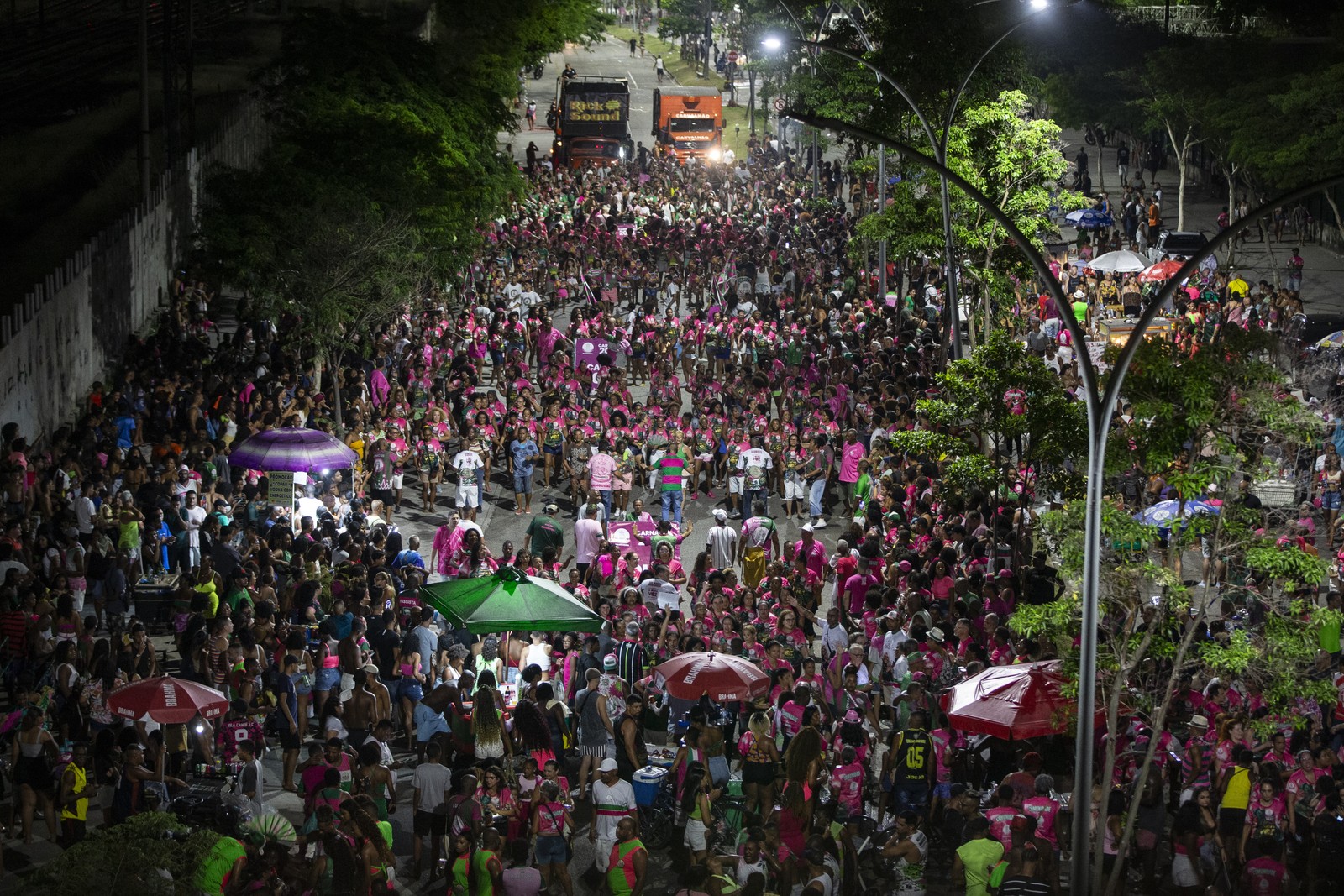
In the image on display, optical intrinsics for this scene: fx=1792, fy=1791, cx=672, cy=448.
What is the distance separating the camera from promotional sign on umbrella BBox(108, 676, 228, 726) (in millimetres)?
14867

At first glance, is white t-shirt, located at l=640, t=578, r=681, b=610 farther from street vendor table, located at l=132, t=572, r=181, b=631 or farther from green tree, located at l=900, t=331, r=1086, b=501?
street vendor table, located at l=132, t=572, r=181, b=631

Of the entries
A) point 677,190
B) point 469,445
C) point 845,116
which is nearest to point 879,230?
point 469,445

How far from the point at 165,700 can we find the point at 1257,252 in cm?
4048

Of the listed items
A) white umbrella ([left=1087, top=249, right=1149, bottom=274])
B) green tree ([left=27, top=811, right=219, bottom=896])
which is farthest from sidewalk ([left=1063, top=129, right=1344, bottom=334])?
green tree ([left=27, top=811, right=219, bottom=896])

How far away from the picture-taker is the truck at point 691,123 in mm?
69188

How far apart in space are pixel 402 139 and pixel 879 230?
9113 millimetres

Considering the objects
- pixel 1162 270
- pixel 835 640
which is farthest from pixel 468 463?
pixel 1162 270

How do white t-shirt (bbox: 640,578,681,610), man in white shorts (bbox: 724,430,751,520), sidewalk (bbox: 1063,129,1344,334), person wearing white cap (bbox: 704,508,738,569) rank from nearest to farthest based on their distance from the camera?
1. white t-shirt (bbox: 640,578,681,610)
2. person wearing white cap (bbox: 704,508,738,569)
3. man in white shorts (bbox: 724,430,751,520)
4. sidewalk (bbox: 1063,129,1344,334)

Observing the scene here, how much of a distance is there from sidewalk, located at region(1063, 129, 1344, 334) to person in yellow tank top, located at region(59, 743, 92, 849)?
89.1 ft

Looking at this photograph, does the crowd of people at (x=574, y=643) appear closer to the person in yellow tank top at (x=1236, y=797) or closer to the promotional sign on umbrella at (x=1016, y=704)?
the person in yellow tank top at (x=1236, y=797)

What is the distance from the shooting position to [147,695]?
49.0 feet

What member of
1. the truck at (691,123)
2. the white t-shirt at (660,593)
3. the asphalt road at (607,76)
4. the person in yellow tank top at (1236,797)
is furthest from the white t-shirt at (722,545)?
the asphalt road at (607,76)

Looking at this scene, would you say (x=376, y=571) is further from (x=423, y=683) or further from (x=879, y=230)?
(x=879, y=230)

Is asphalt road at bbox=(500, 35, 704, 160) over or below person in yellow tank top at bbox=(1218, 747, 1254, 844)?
over
